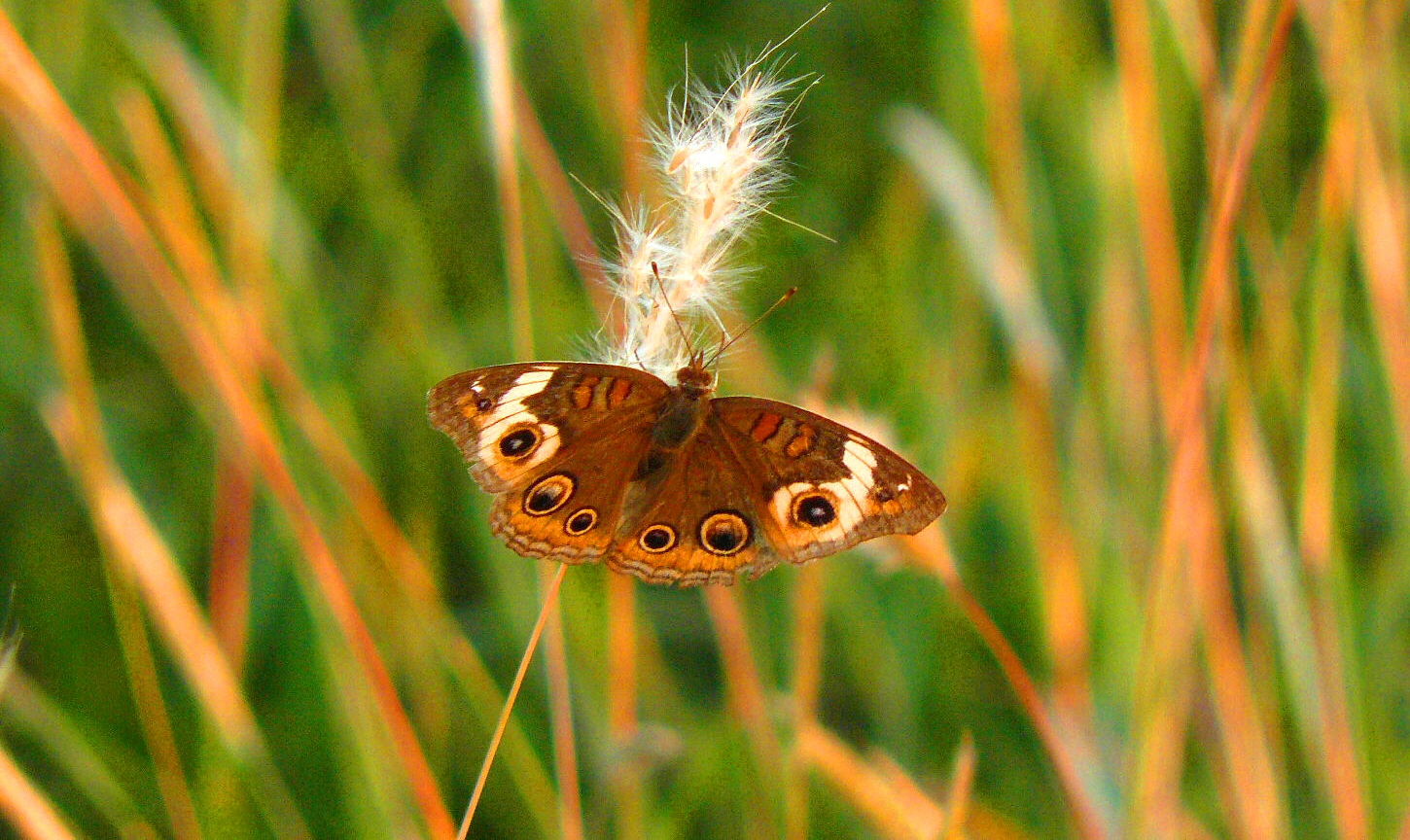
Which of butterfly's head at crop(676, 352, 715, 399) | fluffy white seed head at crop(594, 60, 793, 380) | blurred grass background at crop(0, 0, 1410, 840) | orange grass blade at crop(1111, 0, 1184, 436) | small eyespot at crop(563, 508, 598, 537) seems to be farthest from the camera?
orange grass blade at crop(1111, 0, 1184, 436)

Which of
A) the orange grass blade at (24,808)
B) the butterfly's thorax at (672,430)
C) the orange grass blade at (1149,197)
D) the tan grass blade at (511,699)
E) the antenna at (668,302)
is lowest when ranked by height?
the orange grass blade at (24,808)

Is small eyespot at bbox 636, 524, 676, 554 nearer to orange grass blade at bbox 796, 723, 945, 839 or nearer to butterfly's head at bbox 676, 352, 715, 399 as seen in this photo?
butterfly's head at bbox 676, 352, 715, 399

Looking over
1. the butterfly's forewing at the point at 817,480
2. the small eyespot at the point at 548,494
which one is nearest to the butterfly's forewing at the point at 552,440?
the small eyespot at the point at 548,494

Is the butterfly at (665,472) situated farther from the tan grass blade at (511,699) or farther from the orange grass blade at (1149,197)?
the orange grass blade at (1149,197)

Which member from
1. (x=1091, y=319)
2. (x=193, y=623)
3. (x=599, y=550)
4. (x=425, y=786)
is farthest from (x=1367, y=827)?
(x=193, y=623)

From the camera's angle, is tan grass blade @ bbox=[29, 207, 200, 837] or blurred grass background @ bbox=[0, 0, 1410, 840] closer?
tan grass blade @ bbox=[29, 207, 200, 837]

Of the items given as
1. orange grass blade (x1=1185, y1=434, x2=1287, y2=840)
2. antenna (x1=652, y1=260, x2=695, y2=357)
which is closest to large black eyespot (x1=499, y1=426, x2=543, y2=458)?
antenna (x1=652, y1=260, x2=695, y2=357)
